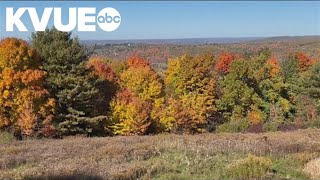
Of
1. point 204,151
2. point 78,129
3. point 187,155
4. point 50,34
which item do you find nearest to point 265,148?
point 204,151

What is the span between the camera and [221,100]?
58.2 m

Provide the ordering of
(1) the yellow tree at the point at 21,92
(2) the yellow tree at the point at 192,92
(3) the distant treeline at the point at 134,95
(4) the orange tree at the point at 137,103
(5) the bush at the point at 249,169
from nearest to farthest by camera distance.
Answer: (5) the bush at the point at 249,169 < (1) the yellow tree at the point at 21,92 < (3) the distant treeline at the point at 134,95 < (4) the orange tree at the point at 137,103 < (2) the yellow tree at the point at 192,92

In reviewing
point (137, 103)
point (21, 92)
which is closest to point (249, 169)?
point (21, 92)

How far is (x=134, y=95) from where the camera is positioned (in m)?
49.6

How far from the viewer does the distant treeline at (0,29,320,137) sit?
39.9 meters

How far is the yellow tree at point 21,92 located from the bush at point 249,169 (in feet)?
95.6

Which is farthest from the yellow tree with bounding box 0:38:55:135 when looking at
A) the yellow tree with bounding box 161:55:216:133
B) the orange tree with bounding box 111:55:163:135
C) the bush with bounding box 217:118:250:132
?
the bush with bounding box 217:118:250:132

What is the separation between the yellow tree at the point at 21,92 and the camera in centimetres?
3919

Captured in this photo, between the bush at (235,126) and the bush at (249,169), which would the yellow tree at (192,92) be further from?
the bush at (249,169)

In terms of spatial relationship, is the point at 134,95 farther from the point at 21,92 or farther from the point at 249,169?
the point at 249,169

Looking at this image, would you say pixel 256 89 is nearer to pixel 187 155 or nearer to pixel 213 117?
pixel 213 117

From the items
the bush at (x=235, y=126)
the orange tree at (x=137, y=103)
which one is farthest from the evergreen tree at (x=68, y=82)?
the bush at (x=235, y=126)

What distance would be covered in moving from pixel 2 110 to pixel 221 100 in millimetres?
28069

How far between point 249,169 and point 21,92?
30.9 meters
